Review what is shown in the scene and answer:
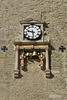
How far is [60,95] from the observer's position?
9.42 m

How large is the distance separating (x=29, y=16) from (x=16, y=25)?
0.69 metres

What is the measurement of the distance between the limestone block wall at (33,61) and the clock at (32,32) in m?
0.35

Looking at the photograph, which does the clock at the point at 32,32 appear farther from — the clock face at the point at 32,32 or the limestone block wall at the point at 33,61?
the limestone block wall at the point at 33,61

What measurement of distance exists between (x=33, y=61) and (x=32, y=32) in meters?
1.23

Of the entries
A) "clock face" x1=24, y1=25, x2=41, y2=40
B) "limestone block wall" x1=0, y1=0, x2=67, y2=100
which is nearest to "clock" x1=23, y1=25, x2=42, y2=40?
"clock face" x1=24, y1=25, x2=41, y2=40

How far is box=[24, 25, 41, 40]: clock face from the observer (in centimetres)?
1037

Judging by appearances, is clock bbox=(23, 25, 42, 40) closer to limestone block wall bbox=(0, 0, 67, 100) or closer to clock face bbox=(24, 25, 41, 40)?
clock face bbox=(24, 25, 41, 40)

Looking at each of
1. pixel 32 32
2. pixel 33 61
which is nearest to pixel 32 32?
pixel 32 32

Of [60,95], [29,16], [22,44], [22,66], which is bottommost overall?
[60,95]

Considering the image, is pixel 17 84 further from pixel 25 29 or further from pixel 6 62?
pixel 25 29

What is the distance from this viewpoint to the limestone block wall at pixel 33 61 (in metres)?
9.50

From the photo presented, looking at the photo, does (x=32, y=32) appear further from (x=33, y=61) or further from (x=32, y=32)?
(x=33, y=61)

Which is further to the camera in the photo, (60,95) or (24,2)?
(24,2)

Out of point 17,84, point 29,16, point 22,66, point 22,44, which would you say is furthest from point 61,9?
point 17,84
